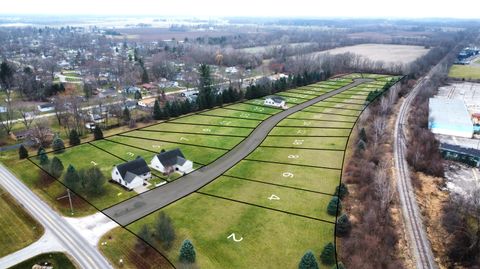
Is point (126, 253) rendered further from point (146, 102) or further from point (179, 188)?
point (146, 102)

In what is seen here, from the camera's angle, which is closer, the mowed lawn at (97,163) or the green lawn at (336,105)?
the mowed lawn at (97,163)

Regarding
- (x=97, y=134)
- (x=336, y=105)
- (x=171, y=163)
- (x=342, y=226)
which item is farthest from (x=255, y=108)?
(x=342, y=226)

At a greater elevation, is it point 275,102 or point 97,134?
point 275,102

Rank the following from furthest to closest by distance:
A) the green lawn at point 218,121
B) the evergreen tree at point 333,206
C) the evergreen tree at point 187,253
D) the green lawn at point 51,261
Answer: the green lawn at point 218,121 → the evergreen tree at point 333,206 → the green lawn at point 51,261 → the evergreen tree at point 187,253

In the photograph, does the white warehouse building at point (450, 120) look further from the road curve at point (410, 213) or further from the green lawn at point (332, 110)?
the green lawn at point (332, 110)

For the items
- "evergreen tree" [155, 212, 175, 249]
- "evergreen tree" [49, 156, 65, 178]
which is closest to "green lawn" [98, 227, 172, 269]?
"evergreen tree" [155, 212, 175, 249]

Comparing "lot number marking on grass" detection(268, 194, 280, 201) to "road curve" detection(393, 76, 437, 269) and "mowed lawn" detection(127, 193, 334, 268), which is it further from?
"road curve" detection(393, 76, 437, 269)

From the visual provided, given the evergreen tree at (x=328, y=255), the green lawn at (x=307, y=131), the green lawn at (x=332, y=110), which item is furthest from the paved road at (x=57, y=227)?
the green lawn at (x=332, y=110)

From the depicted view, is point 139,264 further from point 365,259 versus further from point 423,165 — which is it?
point 423,165
